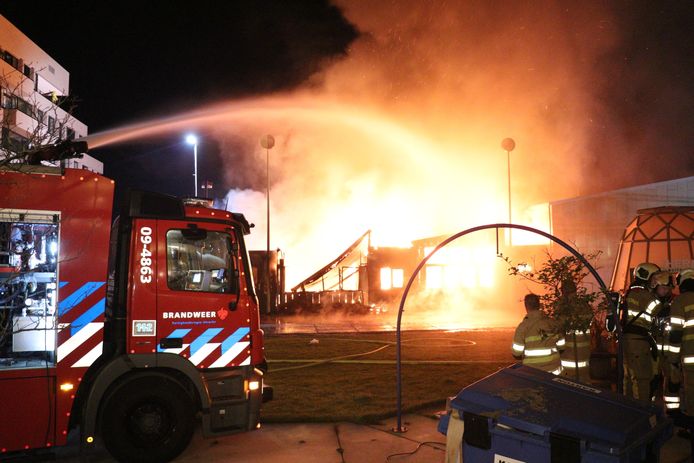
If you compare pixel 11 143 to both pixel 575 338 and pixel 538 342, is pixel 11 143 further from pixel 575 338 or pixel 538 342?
pixel 575 338

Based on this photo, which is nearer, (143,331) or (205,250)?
(143,331)

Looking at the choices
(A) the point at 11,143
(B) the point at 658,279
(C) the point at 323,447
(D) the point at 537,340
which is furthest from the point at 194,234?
(B) the point at 658,279

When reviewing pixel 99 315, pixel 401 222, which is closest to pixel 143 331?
pixel 99 315

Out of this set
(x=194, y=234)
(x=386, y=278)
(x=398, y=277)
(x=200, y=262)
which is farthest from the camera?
(x=398, y=277)

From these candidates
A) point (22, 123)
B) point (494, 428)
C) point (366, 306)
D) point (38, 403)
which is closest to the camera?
point (494, 428)

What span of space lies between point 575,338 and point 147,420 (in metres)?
4.76

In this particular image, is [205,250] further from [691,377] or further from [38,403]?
[691,377]

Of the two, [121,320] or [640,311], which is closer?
[121,320]

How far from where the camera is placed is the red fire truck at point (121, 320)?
15.8 ft

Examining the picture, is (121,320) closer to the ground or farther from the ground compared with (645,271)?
closer to the ground

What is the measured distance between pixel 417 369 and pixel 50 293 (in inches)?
274

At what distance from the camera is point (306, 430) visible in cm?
625

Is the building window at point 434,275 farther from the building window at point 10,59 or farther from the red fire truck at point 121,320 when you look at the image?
the building window at point 10,59

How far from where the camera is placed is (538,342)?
5.34m
